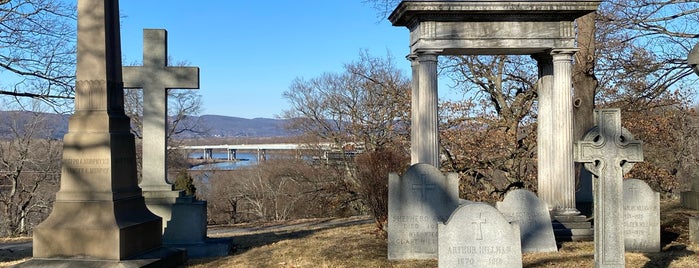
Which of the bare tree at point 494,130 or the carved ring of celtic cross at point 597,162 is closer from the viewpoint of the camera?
the carved ring of celtic cross at point 597,162

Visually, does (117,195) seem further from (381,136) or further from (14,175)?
(14,175)

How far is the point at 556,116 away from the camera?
36.6 ft

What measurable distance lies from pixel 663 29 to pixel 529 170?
8824 millimetres

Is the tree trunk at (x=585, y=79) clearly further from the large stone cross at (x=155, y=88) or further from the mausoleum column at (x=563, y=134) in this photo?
the large stone cross at (x=155, y=88)

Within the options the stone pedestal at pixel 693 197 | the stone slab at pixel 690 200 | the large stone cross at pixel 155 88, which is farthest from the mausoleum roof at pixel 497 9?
the stone slab at pixel 690 200

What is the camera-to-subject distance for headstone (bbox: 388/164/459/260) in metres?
9.23

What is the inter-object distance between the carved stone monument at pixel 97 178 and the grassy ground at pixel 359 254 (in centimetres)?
189

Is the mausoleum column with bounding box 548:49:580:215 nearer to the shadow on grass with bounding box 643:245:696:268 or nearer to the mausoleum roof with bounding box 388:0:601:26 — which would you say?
the mausoleum roof with bounding box 388:0:601:26

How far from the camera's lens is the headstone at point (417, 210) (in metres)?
9.23

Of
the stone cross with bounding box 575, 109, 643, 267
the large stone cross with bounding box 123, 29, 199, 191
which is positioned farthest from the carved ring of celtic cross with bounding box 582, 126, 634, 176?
the large stone cross with bounding box 123, 29, 199, 191

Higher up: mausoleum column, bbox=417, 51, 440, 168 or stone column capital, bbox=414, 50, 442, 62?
stone column capital, bbox=414, 50, 442, 62

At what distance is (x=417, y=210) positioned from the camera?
30.6 feet

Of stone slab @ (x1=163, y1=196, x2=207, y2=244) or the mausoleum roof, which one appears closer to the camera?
stone slab @ (x1=163, y1=196, x2=207, y2=244)

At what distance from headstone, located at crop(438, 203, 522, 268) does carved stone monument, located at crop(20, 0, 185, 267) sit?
12.6 feet
